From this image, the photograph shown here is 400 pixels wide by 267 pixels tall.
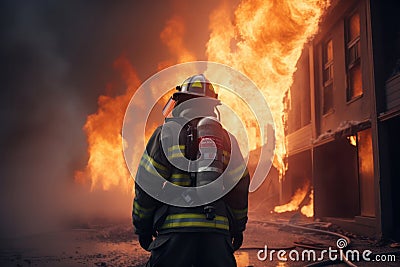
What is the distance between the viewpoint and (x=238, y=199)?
3.19 m

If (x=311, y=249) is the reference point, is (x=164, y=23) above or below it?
above

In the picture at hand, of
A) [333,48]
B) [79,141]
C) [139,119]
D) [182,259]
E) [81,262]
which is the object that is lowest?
[81,262]

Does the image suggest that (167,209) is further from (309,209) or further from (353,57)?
(309,209)

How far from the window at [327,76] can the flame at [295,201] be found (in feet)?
15.8

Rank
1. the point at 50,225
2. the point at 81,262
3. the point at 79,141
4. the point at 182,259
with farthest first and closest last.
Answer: the point at 79,141 < the point at 50,225 < the point at 81,262 < the point at 182,259

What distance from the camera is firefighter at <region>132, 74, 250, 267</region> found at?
9.25 feet

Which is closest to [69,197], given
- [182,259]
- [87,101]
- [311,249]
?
[87,101]

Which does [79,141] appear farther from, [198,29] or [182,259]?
[182,259]

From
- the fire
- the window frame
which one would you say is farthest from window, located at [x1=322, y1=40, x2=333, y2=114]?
the window frame

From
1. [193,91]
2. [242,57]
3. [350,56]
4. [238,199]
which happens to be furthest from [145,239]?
[242,57]

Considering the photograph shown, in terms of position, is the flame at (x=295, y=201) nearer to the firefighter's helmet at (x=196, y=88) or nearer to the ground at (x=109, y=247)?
the ground at (x=109, y=247)

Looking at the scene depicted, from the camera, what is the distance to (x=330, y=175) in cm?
1455

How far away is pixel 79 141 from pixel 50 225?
694cm

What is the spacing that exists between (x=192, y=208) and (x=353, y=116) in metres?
10.4
